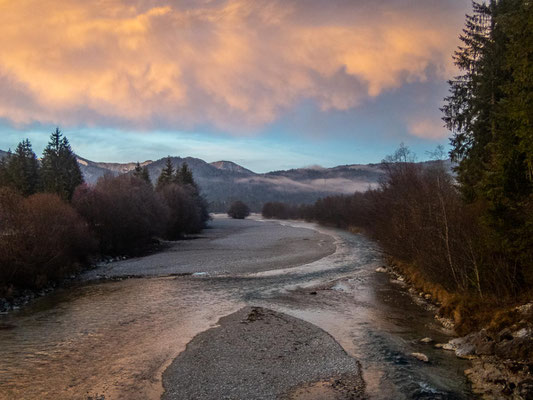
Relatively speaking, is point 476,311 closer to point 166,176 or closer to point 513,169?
point 513,169

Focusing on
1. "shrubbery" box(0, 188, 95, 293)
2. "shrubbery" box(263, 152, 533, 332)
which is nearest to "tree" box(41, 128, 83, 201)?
"shrubbery" box(0, 188, 95, 293)

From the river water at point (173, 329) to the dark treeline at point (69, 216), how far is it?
3.39 meters

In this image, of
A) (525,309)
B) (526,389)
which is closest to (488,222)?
(525,309)

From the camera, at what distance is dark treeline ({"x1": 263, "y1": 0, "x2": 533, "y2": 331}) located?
15.2 m

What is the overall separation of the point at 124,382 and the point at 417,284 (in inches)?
784

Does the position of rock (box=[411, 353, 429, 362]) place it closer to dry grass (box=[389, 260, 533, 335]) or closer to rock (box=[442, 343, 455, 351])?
rock (box=[442, 343, 455, 351])

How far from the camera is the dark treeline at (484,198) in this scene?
15.2 m

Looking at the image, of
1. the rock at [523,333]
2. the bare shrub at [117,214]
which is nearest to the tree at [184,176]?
the bare shrub at [117,214]

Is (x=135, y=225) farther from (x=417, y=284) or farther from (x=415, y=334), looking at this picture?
(x=415, y=334)

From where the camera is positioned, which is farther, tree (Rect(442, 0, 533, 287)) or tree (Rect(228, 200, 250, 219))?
tree (Rect(228, 200, 250, 219))

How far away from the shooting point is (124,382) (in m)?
11.9

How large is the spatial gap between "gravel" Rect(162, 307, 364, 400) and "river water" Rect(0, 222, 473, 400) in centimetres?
53

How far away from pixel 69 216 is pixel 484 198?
1297 inches

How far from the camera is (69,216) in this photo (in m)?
35.7
